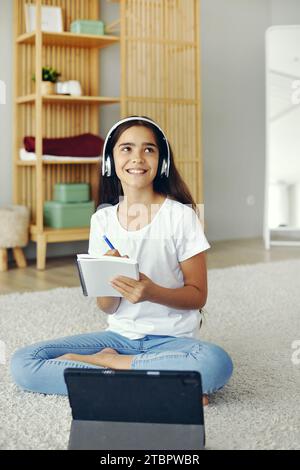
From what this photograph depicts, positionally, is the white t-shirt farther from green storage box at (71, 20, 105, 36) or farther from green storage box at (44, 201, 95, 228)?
green storage box at (71, 20, 105, 36)

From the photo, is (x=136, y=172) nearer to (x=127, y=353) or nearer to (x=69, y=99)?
(x=127, y=353)

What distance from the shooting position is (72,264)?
4.34m

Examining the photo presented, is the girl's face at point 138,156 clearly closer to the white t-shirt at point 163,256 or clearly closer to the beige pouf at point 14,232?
the white t-shirt at point 163,256

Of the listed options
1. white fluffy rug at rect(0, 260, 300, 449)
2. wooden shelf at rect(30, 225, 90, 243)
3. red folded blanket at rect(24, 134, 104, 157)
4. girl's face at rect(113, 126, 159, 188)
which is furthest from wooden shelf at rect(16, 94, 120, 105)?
girl's face at rect(113, 126, 159, 188)

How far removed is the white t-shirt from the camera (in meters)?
1.95

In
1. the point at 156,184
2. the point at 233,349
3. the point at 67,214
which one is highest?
the point at 156,184

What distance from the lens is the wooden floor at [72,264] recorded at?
3670 millimetres

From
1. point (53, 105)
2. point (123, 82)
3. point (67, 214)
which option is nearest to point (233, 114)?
point (123, 82)

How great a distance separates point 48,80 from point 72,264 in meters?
1.12

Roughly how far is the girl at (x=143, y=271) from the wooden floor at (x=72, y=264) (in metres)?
1.56

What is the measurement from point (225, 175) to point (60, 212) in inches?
66.2

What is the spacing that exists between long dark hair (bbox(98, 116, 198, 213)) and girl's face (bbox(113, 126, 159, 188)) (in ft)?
0.05
